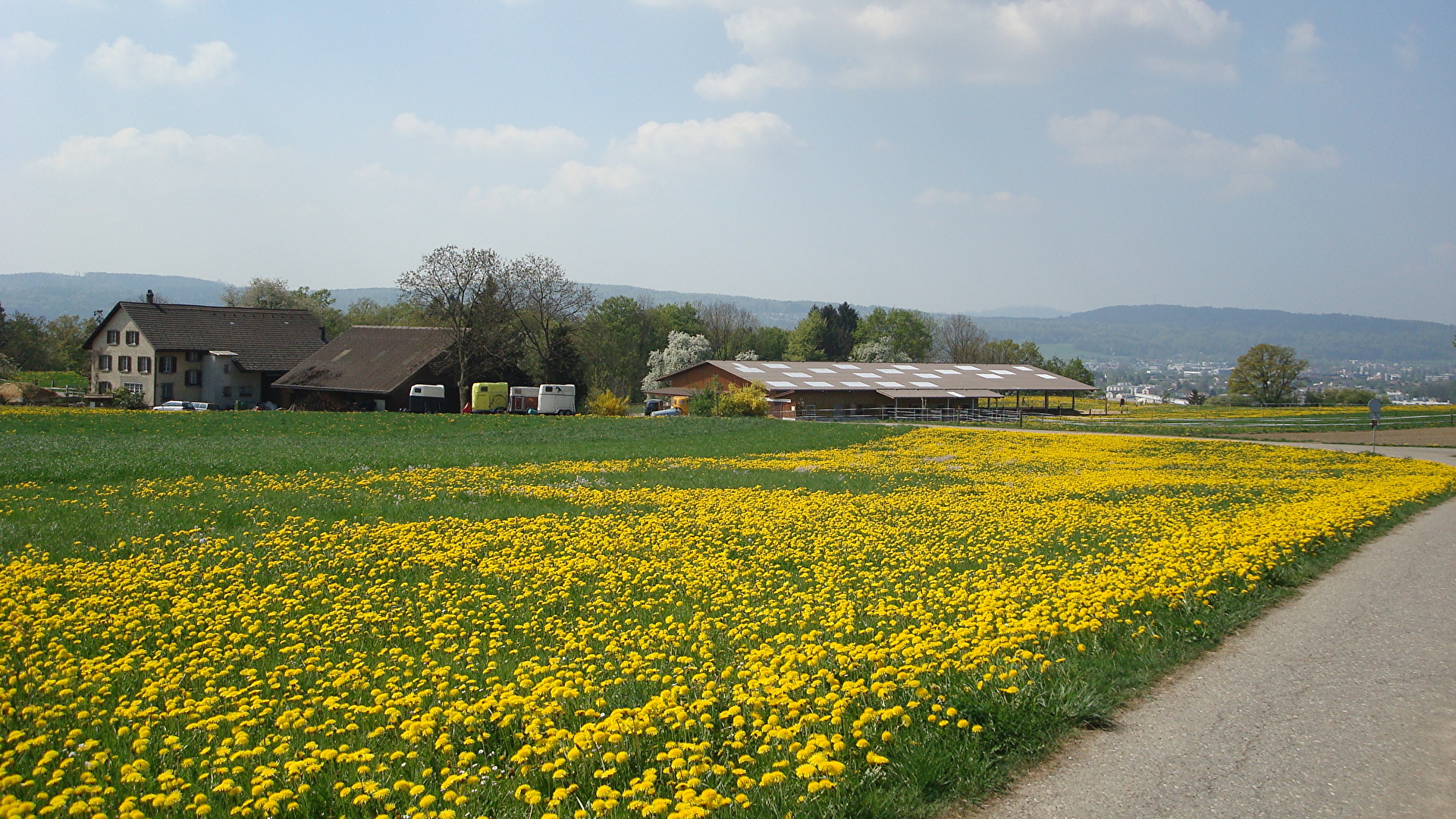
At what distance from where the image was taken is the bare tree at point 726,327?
145 metres

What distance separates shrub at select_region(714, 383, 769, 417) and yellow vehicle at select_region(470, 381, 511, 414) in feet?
63.5

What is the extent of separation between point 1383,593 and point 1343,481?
16384 mm

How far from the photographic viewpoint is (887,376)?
305ft

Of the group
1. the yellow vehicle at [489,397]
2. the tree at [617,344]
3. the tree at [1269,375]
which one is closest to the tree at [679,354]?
the tree at [617,344]

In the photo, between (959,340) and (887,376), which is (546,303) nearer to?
(887,376)

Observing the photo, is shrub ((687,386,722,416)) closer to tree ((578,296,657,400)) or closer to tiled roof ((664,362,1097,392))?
tiled roof ((664,362,1097,392))

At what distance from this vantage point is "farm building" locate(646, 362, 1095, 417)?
80.2 meters

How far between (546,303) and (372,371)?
1957cm

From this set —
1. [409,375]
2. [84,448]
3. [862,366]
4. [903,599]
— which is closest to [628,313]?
[862,366]

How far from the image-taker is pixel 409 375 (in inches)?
3022

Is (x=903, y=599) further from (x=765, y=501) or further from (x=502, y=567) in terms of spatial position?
(x=765, y=501)

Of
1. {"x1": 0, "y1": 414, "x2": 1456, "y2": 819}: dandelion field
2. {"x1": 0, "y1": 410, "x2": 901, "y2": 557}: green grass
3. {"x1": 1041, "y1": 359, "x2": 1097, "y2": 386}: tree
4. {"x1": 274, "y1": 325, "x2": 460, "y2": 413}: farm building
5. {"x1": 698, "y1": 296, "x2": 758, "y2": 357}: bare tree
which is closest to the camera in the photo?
{"x1": 0, "y1": 414, "x2": 1456, "y2": 819}: dandelion field

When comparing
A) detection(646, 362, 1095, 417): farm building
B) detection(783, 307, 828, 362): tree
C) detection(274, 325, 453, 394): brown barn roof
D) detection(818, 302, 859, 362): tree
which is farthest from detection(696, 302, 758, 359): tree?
detection(274, 325, 453, 394): brown barn roof

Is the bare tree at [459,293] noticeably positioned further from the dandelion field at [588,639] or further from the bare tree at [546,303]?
the dandelion field at [588,639]
